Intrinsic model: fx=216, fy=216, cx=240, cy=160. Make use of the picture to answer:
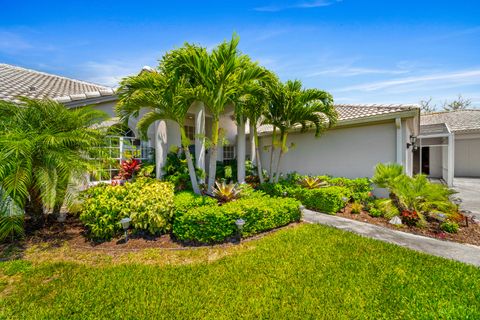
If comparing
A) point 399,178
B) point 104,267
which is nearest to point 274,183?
point 399,178

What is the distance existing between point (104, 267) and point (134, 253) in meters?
Result: 0.73

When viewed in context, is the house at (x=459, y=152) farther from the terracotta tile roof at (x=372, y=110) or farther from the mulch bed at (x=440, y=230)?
Answer: the mulch bed at (x=440, y=230)

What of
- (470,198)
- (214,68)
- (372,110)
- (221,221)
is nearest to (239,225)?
(221,221)

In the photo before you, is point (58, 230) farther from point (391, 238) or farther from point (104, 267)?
point (391, 238)

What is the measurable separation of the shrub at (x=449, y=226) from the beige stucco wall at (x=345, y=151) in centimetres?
341

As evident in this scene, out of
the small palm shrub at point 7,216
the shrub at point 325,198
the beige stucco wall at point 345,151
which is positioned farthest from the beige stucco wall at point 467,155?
the small palm shrub at point 7,216

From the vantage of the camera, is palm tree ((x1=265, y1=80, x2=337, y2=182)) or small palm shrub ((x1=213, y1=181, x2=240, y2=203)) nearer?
small palm shrub ((x1=213, y1=181, x2=240, y2=203))

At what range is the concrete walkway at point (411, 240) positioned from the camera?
5113 mm

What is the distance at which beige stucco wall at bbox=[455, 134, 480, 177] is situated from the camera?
18.3 m

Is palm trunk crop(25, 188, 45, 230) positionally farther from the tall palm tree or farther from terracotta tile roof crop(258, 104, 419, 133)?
terracotta tile roof crop(258, 104, 419, 133)

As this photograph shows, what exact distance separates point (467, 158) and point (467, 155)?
0.26 metres

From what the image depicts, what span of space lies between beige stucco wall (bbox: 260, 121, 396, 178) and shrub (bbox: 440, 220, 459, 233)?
11.2 ft

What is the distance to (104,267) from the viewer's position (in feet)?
15.3

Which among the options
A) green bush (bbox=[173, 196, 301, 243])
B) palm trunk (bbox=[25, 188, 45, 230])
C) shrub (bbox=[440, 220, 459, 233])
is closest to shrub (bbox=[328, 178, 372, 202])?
shrub (bbox=[440, 220, 459, 233])
